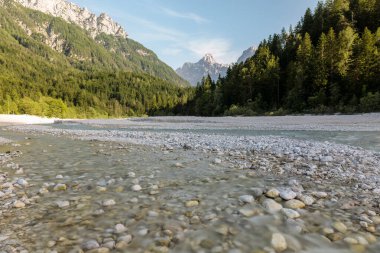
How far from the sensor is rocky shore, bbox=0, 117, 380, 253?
3.99 meters

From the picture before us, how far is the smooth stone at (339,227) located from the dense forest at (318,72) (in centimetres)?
4703

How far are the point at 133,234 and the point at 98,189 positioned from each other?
293 centimetres

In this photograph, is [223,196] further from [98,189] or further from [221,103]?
[221,103]

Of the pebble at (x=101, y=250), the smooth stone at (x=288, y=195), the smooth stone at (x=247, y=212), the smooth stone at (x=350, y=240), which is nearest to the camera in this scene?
the pebble at (x=101, y=250)

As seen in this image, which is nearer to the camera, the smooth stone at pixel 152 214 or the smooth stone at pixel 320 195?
the smooth stone at pixel 152 214

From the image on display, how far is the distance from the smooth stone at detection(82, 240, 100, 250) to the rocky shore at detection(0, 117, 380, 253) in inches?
1.0

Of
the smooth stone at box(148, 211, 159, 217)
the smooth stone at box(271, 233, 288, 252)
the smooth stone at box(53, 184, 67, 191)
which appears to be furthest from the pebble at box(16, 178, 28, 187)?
the smooth stone at box(271, 233, 288, 252)

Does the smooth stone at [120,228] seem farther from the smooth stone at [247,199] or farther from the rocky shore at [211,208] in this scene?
the smooth stone at [247,199]

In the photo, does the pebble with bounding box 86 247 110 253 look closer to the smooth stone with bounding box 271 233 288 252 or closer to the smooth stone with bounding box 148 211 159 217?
the smooth stone with bounding box 148 211 159 217

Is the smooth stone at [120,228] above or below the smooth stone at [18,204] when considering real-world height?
below

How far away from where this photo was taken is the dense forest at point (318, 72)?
172 feet

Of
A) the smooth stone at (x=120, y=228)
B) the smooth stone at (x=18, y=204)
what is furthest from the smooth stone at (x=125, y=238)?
the smooth stone at (x=18, y=204)

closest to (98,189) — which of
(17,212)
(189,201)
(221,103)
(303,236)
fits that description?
(17,212)

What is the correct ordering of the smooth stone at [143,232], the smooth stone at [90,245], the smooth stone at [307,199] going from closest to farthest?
the smooth stone at [90,245], the smooth stone at [143,232], the smooth stone at [307,199]
